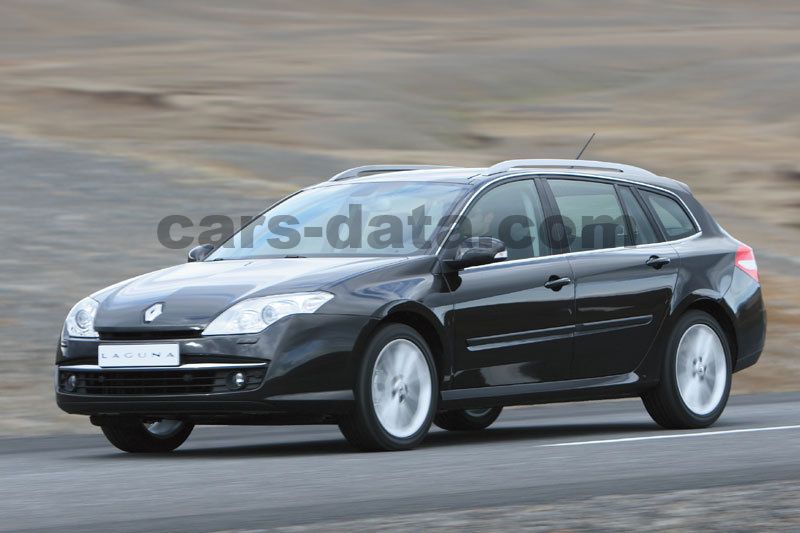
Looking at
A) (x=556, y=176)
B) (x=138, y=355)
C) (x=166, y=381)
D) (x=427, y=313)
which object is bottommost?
(x=166, y=381)

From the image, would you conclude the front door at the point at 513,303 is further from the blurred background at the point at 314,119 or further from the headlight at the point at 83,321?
the blurred background at the point at 314,119

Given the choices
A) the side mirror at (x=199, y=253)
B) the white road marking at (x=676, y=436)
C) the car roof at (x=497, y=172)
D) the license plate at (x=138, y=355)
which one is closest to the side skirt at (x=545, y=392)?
the white road marking at (x=676, y=436)

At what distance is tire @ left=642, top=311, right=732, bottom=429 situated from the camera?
10977 mm

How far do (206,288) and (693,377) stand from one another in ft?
12.0

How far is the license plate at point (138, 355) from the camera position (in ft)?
29.2

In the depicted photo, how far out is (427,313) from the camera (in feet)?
30.7

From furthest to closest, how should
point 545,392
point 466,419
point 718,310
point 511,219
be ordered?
point 466,419, point 718,310, point 511,219, point 545,392

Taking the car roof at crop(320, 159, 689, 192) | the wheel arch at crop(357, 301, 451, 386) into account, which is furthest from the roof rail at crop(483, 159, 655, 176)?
the wheel arch at crop(357, 301, 451, 386)

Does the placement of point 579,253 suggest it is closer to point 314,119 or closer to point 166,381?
point 166,381

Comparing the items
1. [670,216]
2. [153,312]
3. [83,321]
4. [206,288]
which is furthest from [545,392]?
[83,321]

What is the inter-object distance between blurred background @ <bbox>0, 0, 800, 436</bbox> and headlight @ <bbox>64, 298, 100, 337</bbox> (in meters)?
2.71

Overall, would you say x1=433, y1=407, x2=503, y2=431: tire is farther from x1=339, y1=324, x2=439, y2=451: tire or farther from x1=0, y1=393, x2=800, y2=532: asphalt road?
x1=339, y1=324, x2=439, y2=451: tire

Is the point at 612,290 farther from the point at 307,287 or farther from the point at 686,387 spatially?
the point at 307,287

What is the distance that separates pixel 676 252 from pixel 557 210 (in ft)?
3.61
